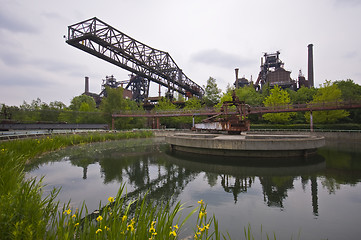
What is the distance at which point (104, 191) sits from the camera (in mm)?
5977

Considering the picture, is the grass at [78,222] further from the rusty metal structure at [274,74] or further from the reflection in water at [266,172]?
the rusty metal structure at [274,74]

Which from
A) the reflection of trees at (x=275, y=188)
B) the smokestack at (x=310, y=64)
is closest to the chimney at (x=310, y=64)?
the smokestack at (x=310, y=64)

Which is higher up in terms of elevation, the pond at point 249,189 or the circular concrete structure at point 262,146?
the circular concrete structure at point 262,146

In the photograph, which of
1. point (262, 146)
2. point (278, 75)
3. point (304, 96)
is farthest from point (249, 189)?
point (278, 75)

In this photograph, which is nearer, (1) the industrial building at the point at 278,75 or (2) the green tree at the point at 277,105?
(2) the green tree at the point at 277,105

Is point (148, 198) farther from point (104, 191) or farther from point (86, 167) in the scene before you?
point (86, 167)

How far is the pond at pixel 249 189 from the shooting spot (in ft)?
13.1

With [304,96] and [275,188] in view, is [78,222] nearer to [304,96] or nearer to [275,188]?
[275,188]

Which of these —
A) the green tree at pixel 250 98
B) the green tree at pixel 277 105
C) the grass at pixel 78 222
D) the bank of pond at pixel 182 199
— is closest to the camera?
the grass at pixel 78 222

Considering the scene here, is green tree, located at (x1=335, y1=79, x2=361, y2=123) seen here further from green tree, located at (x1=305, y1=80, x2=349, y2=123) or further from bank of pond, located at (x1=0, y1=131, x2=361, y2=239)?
bank of pond, located at (x1=0, y1=131, x2=361, y2=239)

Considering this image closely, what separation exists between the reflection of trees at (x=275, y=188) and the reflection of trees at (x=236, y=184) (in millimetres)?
523

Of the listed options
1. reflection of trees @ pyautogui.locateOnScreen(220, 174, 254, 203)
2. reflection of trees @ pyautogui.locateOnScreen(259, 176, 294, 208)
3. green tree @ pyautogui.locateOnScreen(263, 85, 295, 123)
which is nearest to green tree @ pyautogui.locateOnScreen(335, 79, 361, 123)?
green tree @ pyautogui.locateOnScreen(263, 85, 295, 123)

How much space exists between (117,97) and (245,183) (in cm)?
3984

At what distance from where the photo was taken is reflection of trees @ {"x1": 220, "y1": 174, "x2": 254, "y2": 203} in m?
6.09
